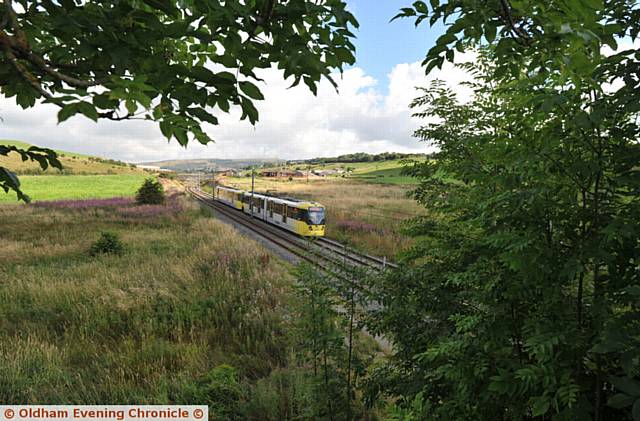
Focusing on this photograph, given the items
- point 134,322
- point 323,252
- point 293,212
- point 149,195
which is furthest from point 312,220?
point 149,195

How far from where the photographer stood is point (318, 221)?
63.8ft

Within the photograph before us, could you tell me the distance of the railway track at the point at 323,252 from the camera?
4387 millimetres

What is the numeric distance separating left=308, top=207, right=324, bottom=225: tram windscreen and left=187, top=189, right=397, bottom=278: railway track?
112 cm

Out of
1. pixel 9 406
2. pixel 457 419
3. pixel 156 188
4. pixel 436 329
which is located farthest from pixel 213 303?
pixel 156 188

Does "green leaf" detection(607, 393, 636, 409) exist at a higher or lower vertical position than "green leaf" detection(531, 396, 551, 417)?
higher

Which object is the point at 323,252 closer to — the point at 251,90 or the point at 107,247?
the point at 251,90

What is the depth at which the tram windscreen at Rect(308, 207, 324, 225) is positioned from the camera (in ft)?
63.4

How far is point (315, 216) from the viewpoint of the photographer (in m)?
19.4

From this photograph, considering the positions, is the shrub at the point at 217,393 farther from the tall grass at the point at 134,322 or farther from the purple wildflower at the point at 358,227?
the purple wildflower at the point at 358,227

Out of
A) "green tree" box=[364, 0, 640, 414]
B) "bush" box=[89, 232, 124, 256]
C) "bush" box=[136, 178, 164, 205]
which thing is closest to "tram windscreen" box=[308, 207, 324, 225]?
"bush" box=[89, 232, 124, 256]

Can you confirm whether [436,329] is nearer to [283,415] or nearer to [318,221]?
[283,415]

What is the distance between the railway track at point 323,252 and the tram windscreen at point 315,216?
1122 millimetres

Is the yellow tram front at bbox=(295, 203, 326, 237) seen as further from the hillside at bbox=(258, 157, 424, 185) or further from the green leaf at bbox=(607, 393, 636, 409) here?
the green leaf at bbox=(607, 393, 636, 409)

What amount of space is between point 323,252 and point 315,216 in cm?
1457
